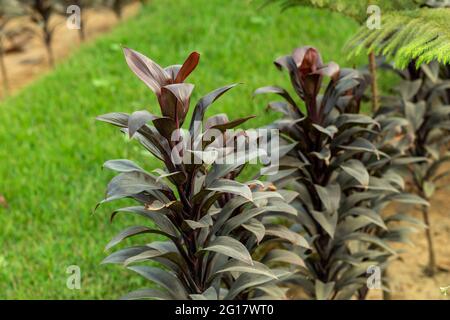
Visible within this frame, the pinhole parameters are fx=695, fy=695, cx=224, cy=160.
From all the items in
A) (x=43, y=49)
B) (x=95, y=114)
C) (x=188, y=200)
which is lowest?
(x=188, y=200)

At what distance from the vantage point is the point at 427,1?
13.4ft

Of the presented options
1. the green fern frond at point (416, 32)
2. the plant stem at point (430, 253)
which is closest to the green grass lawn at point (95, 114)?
the plant stem at point (430, 253)

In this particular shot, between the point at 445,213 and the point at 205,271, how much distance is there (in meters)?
2.71

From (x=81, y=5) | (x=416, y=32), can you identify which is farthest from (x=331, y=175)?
(x=81, y=5)

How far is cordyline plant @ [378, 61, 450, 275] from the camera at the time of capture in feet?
14.0

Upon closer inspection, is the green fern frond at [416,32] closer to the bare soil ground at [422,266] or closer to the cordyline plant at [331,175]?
the cordyline plant at [331,175]

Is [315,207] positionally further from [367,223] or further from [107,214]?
[107,214]

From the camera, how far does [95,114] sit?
5746 mm

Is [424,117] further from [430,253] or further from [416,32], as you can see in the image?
[416,32]

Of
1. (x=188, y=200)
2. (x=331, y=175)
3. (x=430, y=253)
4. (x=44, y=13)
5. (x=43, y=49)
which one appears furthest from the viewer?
(x=43, y=49)

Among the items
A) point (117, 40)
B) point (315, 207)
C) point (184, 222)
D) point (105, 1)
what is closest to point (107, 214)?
point (315, 207)

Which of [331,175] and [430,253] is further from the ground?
[331,175]

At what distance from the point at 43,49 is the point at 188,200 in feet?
21.8

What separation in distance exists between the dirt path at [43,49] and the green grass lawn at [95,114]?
3.65 ft
